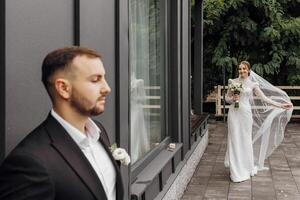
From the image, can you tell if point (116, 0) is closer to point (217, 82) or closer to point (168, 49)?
point (168, 49)

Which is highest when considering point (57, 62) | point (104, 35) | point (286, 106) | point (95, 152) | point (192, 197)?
point (104, 35)

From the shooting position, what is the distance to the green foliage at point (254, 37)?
17.4 m

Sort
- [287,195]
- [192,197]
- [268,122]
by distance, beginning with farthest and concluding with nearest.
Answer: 1. [268,122]
2. [287,195]
3. [192,197]

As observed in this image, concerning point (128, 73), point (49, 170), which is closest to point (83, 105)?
point (49, 170)

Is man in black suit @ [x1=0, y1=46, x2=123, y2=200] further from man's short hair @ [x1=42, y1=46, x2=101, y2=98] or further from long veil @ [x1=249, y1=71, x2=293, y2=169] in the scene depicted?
long veil @ [x1=249, y1=71, x2=293, y2=169]

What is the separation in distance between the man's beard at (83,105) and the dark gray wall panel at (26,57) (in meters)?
0.53

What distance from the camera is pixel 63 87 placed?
5.72 ft

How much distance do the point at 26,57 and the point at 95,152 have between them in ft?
2.38

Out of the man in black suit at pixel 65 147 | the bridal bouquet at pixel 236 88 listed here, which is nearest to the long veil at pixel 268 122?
the bridal bouquet at pixel 236 88

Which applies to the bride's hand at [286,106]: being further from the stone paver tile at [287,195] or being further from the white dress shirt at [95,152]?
the white dress shirt at [95,152]

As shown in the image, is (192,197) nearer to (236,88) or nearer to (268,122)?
(236,88)

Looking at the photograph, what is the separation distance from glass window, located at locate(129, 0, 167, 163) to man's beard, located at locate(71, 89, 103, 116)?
3.37 meters

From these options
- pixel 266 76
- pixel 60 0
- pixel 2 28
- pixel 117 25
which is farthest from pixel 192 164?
pixel 266 76

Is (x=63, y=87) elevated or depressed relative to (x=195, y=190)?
elevated
